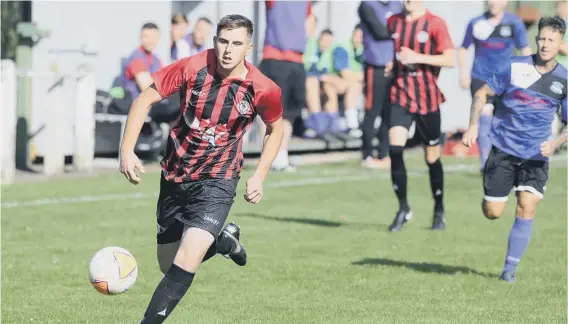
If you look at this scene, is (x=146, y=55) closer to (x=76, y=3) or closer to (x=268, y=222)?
(x=76, y=3)

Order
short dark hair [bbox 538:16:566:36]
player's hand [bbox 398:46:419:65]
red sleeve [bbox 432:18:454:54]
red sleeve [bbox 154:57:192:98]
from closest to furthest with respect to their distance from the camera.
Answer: red sleeve [bbox 154:57:192:98]
short dark hair [bbox 538:16:566:36]
player's hand [bbox 398:46:419:65]
red sleeve [bbox 432:18:454:54]

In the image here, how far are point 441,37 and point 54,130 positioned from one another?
6621mm

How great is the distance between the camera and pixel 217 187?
274 inches

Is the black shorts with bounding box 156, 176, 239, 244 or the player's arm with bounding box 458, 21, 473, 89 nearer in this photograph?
the black shorts with bounding box 156, 176, 239, 244

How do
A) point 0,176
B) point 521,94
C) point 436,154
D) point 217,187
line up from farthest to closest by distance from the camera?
point 0,176, point 436,154, point 521,94, point 217,187

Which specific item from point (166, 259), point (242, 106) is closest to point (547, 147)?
A: point (242, 106)

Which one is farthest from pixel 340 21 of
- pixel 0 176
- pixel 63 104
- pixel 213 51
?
pixel 213 51

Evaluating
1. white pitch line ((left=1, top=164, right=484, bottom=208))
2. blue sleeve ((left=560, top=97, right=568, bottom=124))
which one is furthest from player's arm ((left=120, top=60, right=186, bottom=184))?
white pitch line ((left=1, top=164, right=484, bottom=208))

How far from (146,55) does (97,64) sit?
1.70 metres

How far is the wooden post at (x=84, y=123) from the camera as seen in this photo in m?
16.8

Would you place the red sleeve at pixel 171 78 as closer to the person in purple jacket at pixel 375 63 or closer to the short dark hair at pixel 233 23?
the short dark hair at pixel 233 23

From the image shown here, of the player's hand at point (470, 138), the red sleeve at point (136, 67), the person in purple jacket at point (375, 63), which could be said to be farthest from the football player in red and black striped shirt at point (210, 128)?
the person in purple jacket at point (375, 63)

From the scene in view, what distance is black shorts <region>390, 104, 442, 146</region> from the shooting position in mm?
11873

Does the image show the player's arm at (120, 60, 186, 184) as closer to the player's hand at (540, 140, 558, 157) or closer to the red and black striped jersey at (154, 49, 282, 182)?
the red and black striped jersey at (154, 49, 282, 182)
